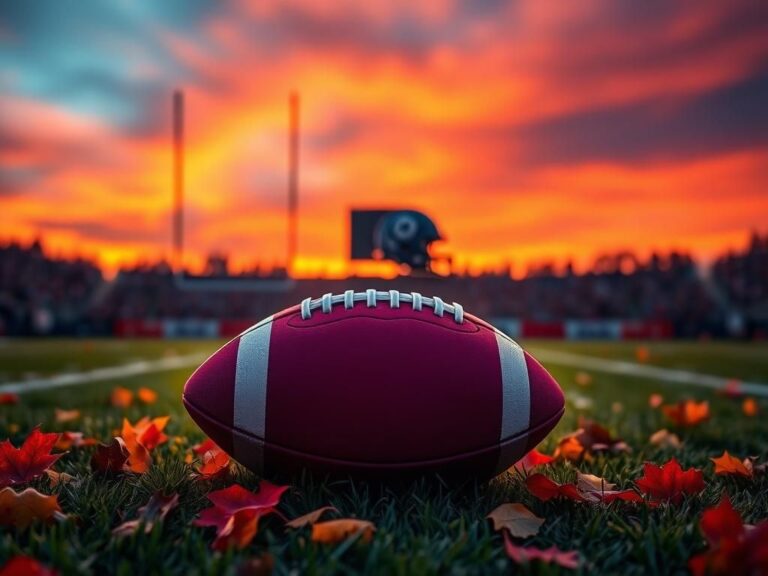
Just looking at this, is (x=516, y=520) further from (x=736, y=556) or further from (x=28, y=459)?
(x=28, y=459)

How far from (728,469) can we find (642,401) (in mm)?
2396

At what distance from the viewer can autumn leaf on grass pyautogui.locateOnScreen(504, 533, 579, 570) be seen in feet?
3.75

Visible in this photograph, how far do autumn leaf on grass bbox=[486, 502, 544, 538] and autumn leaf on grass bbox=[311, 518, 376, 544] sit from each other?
0.86ft

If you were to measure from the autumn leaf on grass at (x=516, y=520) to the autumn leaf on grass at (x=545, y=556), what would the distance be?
87mm

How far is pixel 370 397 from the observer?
1.46 meters

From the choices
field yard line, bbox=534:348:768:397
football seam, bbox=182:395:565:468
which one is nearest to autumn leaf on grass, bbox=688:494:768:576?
football seam, bbox=182:395:565:468

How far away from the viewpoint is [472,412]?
1490mm

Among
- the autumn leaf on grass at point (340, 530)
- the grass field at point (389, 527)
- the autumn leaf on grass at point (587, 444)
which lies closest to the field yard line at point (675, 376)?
the autumn leaf on grass at point (587, 444)

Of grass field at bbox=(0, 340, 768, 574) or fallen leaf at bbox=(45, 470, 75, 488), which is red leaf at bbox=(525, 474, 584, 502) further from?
fallen leaf at bbox=(45, 470, 75, 488)

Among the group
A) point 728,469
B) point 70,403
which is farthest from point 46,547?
point 70,403

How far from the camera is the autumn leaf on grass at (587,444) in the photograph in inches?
81.2

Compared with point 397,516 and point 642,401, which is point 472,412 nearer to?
point 397,516

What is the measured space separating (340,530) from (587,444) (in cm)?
131

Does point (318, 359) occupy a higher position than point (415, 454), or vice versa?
point (318, 359)
